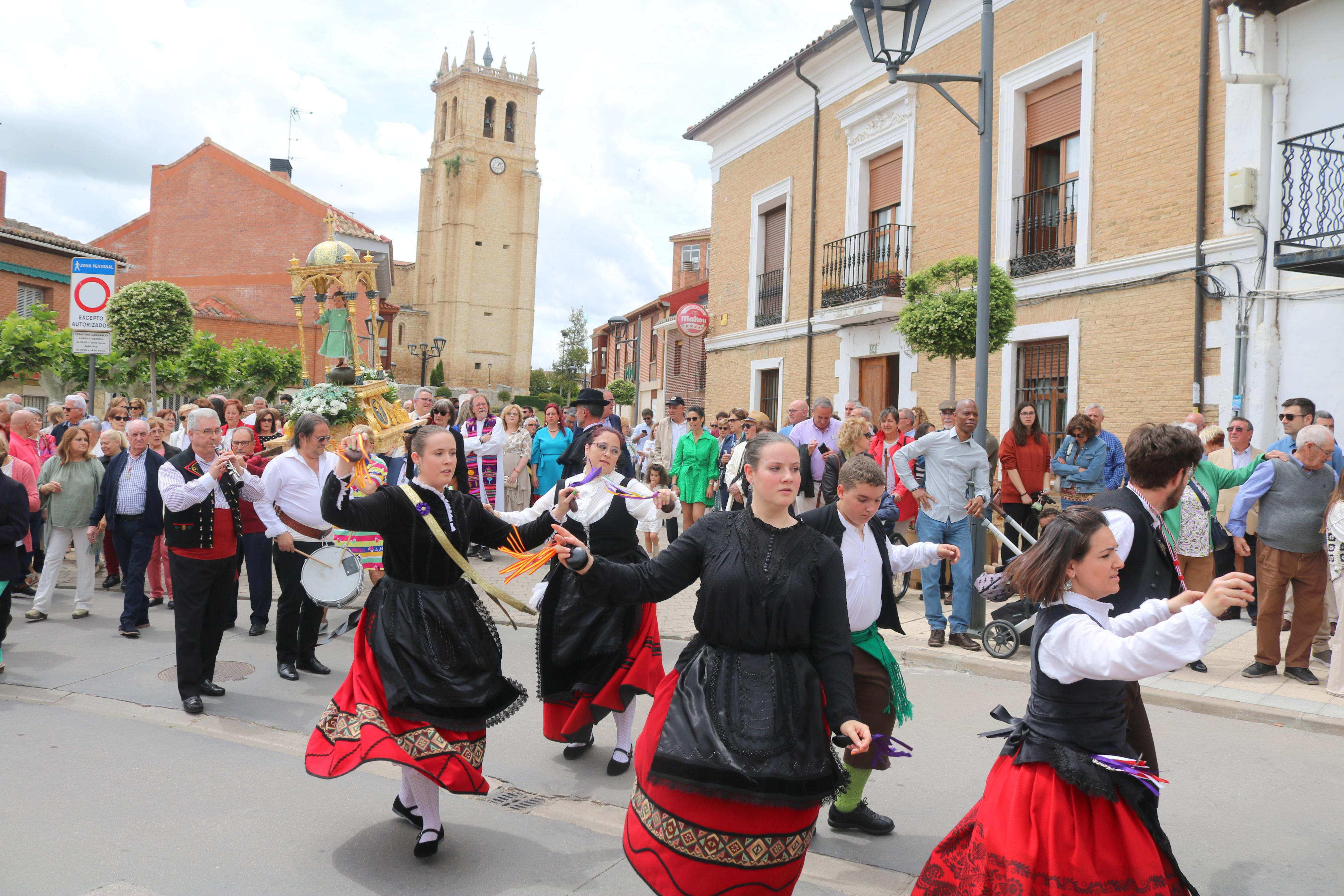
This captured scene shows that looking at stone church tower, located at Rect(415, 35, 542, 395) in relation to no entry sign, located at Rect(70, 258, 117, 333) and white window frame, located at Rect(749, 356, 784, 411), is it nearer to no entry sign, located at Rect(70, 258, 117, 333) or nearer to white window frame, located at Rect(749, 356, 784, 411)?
white window frame, located at Rect(749, 356, 784, 411)

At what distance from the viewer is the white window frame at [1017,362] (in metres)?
12.4

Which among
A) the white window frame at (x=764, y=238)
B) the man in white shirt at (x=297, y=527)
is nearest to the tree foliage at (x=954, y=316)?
the man in white shirt at (x=297, y=527)

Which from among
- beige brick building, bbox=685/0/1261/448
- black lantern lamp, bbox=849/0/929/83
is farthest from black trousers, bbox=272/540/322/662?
beige brick building, bbox=685/0/1261/448

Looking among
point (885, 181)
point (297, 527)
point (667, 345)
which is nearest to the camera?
point (297, 527)

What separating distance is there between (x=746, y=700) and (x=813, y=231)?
640 inches

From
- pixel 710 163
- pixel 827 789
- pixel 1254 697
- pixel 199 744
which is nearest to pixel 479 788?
pixel 827 789

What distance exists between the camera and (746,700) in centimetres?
290

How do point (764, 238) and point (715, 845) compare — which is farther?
point (764, 238)

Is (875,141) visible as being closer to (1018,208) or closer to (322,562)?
(1018,208)

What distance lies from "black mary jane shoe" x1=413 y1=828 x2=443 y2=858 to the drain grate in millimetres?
611

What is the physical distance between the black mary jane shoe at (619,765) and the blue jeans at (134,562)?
5.14 meters

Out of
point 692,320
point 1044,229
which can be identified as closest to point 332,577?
point 1044,229

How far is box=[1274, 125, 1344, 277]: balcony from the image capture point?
9.25 metres

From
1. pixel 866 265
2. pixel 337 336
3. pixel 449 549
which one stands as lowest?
pixel 449 549
